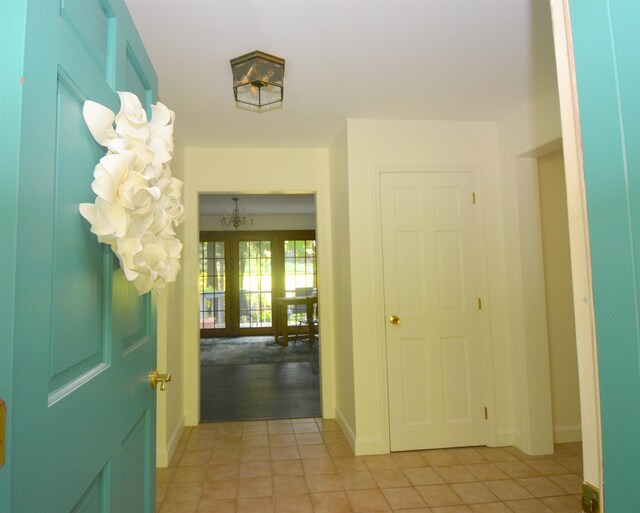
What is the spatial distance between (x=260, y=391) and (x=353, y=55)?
3643 mm

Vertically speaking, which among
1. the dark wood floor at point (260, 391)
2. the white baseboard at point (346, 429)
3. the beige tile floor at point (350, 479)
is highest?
the white baseboard at point (346, 429)

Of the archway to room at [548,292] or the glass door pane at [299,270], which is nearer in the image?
the archway to room at [548,292]

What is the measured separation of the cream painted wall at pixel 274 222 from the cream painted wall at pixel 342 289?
4717 millimetres

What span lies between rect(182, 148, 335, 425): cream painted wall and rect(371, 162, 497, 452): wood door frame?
2.50ft

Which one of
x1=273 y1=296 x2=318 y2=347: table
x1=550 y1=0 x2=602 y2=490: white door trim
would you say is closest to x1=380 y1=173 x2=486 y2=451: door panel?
x1=550 y1=0 x2=602 y2=490: white door trim

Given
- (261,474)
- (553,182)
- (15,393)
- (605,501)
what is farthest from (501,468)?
(15,393)

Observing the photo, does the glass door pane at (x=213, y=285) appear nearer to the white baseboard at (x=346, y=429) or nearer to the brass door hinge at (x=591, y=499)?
the white baseboard at (x=346, y=429)

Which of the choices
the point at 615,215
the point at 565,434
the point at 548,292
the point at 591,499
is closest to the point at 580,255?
the point at 615,215

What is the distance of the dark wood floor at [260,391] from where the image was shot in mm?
3715

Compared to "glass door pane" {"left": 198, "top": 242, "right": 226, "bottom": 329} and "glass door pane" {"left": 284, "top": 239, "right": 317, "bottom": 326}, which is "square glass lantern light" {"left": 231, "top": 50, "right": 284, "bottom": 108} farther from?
"glass door pane" {"left": 198, "top": 242, "right": 226, "bottom": 329}

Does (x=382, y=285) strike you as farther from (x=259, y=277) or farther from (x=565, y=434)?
(x=259, y=277)

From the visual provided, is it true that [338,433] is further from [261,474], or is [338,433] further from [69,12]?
[69,12]

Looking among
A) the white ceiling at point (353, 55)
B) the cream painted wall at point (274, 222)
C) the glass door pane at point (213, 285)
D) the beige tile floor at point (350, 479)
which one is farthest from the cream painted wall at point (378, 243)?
the glass door pane at point (213, 285)

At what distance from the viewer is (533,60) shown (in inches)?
85.4
